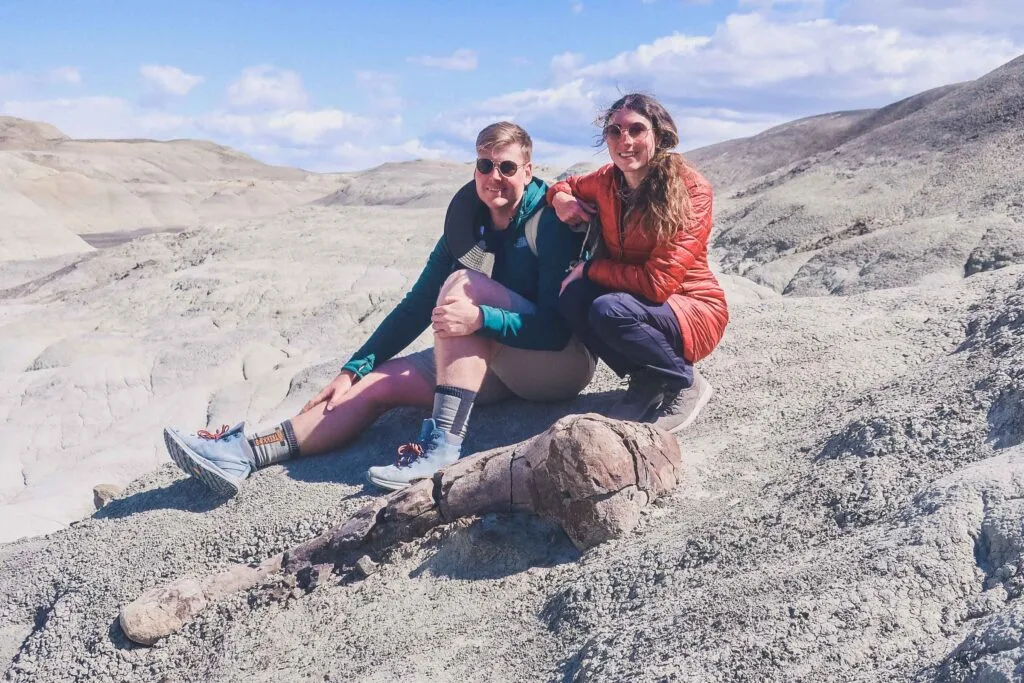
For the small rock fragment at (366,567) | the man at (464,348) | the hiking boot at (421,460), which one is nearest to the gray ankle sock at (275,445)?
the man at (464,348)

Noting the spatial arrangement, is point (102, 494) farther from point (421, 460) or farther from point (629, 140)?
point (629, 140)

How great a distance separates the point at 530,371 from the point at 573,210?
2.08ft

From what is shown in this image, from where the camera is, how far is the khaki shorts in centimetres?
386

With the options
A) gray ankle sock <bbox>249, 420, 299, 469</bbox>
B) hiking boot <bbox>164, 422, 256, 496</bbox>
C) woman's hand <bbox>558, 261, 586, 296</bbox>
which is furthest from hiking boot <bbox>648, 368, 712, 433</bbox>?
hiking boot <bbox>164, 422, 256, 496</bbox>

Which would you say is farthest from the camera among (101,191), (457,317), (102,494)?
(101,191)

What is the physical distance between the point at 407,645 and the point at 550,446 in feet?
2.26

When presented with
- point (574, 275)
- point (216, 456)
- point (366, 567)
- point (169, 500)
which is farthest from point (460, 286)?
point (169, 500)

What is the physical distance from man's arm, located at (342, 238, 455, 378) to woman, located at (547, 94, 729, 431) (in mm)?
597

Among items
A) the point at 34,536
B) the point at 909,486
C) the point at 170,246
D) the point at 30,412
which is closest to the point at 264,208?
the point at 170,246

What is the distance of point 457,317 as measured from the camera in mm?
3568

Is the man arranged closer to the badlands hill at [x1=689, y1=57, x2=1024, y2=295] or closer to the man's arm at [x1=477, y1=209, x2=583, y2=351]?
the man's arm at [x1=477, y1=209, x2=583, y2=351]

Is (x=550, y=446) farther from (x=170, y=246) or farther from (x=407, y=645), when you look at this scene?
(x=170, y=246)

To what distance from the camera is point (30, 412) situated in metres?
7.07

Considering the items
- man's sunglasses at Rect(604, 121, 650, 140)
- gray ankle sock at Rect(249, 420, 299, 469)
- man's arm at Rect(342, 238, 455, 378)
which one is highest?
man's sunglasses at Rect(604, 121, 650, 140)
